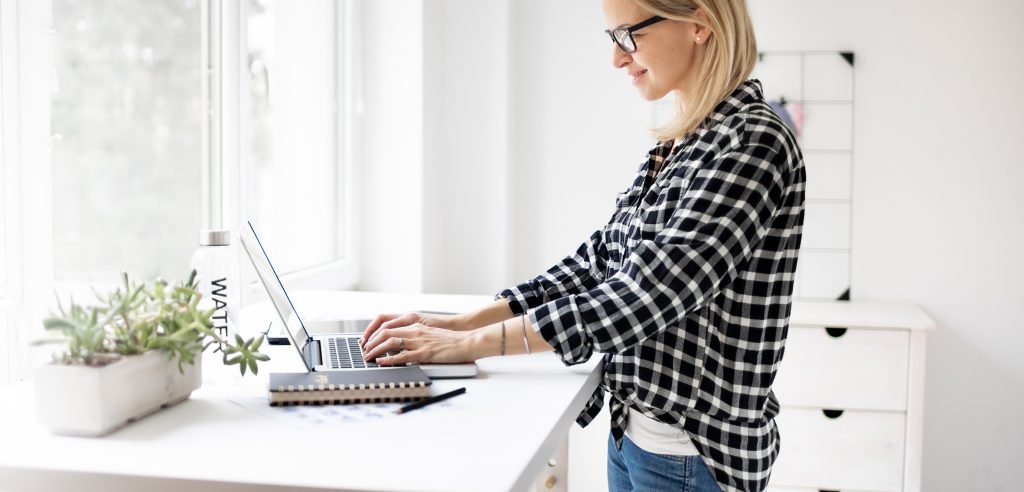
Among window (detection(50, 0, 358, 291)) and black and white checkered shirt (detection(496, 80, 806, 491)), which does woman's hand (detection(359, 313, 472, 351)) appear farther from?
window (detection(50, 0, 358, 291))

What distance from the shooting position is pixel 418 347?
4.40ft

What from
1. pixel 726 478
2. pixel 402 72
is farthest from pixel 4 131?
pixel 402 72

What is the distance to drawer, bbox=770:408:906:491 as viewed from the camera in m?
2.55

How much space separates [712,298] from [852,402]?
5.01 ft

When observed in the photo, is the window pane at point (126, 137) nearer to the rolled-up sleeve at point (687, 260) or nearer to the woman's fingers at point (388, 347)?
the woman's fingers at point (388, 347)

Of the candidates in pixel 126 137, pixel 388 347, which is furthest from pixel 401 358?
pixel 126 137

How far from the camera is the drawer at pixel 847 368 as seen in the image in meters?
2.53

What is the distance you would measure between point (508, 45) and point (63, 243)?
1676mm

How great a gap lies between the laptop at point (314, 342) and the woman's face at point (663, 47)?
0.51 metres

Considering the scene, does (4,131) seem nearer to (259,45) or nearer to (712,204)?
(259,45)

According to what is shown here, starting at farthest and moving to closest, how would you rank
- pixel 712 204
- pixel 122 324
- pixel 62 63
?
pixel 62 63, pixel 712 204, pixel 122 324

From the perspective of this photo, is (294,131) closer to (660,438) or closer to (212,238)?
(212,238)

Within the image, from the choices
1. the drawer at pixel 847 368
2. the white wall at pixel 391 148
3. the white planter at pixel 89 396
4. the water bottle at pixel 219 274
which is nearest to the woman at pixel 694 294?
the water bottle at pixel 219 274

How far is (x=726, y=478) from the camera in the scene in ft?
4.11
